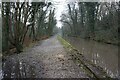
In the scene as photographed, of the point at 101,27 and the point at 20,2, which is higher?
the point at 20,2

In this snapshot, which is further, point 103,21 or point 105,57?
point 103,21

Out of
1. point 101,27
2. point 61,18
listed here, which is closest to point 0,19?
point 101,27

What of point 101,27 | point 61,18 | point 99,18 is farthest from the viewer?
point 61,18

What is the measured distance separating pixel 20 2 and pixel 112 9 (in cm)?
1824

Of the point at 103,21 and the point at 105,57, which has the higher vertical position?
the point at 103,21

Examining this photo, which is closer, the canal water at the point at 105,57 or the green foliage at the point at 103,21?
the canal water at the point at 105,57

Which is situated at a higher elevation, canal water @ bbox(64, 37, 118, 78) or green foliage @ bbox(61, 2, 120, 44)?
green foliage @ bbox(61, 2, 120, 44)

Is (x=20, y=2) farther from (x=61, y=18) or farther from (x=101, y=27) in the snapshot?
(x=61, y=18)

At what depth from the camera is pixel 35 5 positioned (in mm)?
21547

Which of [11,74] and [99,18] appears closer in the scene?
[11,74]

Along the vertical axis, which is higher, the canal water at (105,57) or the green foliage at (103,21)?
the green foliage at (103,21)

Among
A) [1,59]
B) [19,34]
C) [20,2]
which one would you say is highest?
[20,2]

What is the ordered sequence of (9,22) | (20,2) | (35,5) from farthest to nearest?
(35,5) < (20,2) < (9,22)

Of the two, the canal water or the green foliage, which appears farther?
the green foliage
